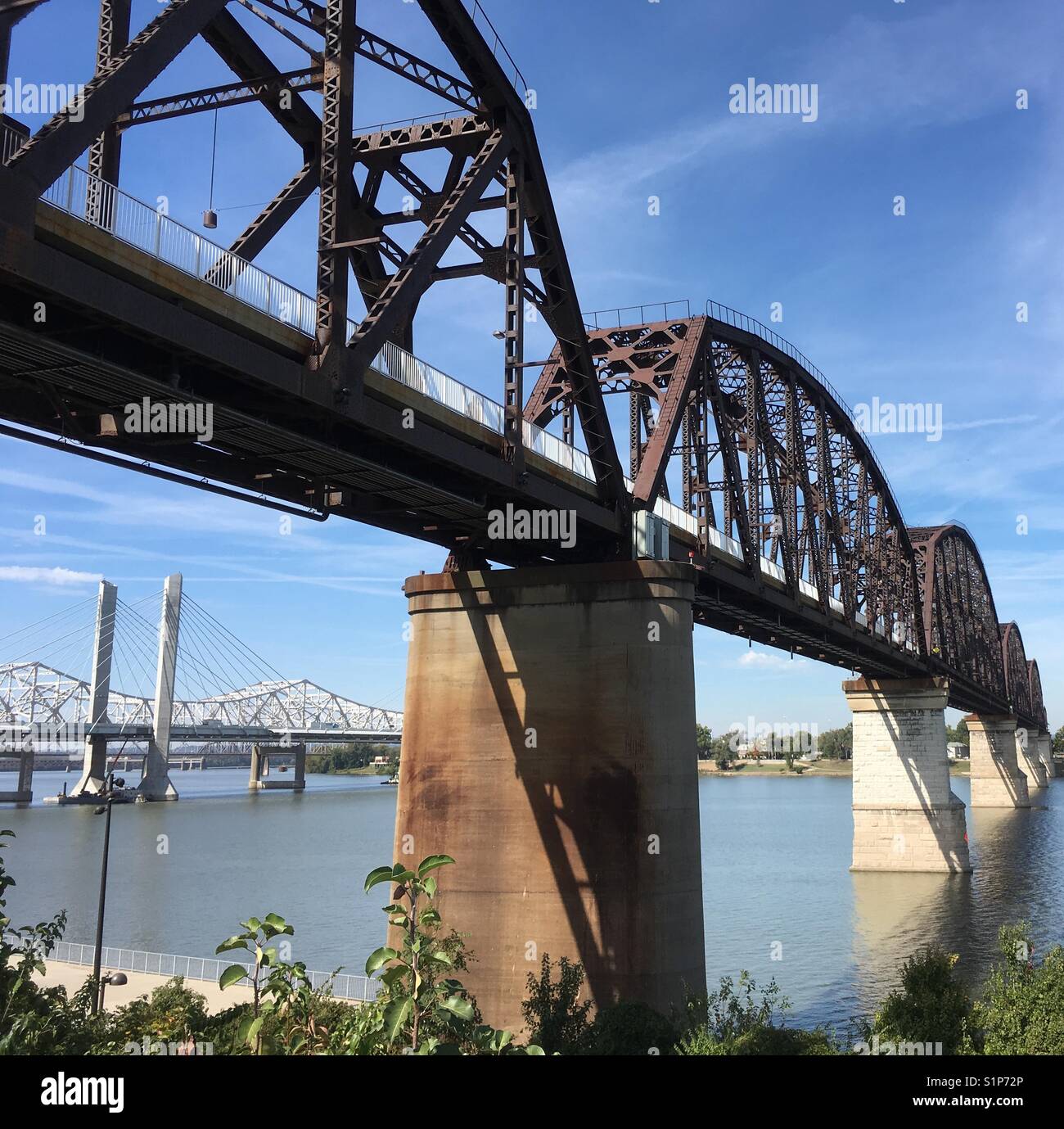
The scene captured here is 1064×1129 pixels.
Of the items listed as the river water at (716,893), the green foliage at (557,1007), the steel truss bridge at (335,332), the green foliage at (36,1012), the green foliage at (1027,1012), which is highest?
the steel truss bridge at (335,332)

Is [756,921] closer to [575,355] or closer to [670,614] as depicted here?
[670,614]

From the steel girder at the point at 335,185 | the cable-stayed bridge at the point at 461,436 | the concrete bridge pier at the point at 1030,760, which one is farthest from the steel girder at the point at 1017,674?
the steel girder at the point at 335,185

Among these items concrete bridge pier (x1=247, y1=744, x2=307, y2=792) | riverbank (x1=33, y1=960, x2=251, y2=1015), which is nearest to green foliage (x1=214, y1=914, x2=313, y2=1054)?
riverbank (x1=33, y1=960, x2=251, y2=1015)

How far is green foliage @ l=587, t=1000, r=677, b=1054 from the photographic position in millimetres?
19734

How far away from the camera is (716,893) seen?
5838cm

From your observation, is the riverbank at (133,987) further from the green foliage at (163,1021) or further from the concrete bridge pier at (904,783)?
the concrete bridge pier at (904,783)

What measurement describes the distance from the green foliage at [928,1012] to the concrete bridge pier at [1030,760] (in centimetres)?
14383

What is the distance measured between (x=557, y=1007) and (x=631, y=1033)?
9.78ft

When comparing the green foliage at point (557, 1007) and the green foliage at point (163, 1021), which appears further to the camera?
the green foliage at point (557, 1007)

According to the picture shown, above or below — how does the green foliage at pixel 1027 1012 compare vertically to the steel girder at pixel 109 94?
below

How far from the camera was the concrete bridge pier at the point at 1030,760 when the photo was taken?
6275 inches

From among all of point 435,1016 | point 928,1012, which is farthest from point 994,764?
point 435,1016

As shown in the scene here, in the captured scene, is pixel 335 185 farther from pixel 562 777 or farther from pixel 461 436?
pixel 562 777

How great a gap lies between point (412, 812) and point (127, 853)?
53.3 metres
